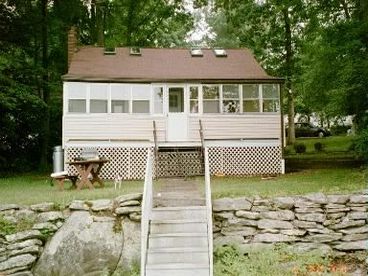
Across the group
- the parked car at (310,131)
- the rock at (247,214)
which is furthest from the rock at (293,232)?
the parked car at (310,131)

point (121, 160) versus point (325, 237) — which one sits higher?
point (121, 160)

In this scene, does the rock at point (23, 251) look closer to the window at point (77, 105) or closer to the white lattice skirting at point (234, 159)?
the white lattice skirting at point (234, 159)

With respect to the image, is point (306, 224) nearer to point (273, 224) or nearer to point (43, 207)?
point (273, 224)

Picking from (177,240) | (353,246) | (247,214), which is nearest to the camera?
(177,240)

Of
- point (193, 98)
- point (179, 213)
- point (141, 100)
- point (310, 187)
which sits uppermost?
point (193, 98)

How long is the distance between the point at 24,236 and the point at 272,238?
18.5 ft

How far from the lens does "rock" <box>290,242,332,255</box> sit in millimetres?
11316

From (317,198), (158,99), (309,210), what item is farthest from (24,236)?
(158,99)

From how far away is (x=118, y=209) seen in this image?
38.1 feet

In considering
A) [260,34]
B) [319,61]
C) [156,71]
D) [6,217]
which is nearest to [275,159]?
[319,61]

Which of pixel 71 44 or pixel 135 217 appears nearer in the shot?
pixel 135 217

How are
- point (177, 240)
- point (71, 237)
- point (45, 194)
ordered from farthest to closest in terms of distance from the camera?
1. point (45, 194)
2. point (71, 237)
3. point (177, 240)

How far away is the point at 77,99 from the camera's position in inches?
755

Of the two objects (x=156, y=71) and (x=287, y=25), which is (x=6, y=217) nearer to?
(x=156, y=71)
